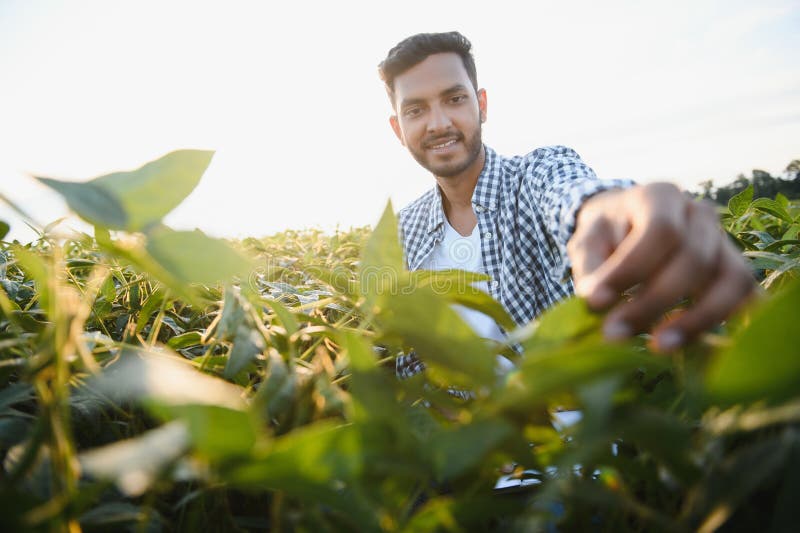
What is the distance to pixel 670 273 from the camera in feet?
0.95

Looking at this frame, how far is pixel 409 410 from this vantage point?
294mm

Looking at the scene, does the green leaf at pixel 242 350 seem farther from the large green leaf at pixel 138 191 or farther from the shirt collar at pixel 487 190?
the shirt collar at pixel 487 190

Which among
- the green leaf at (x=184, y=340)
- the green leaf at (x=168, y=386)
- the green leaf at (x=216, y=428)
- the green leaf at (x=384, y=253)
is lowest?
the green leaf at (x=184, y=340)

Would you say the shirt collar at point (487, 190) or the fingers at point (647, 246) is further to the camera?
the shirt collar at point (487, 190)

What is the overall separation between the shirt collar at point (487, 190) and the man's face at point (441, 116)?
99 mm

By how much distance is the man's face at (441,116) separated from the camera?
6.41ft

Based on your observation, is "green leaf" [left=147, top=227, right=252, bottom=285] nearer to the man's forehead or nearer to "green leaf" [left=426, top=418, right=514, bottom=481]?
"green leaf" [left=426, top=418, right=514, bottom=481]

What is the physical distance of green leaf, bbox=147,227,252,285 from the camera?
0.87 feet

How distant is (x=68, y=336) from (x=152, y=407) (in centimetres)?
10

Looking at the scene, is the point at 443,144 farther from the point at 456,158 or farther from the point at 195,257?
the point at 195,257

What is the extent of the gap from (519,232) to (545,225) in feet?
0.79

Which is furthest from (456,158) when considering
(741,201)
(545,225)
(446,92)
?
(741,201)

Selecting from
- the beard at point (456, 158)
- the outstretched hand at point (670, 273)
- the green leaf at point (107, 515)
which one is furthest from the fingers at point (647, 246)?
the beard at point (456, 158)

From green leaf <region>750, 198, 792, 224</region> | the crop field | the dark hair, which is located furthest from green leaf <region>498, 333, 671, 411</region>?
the dark hair
